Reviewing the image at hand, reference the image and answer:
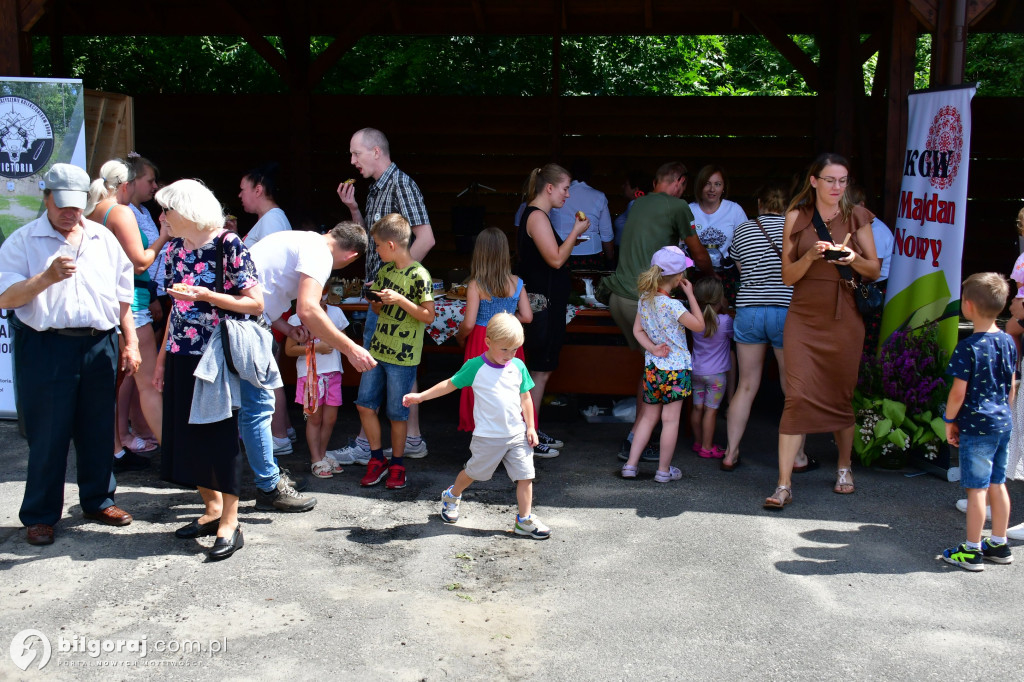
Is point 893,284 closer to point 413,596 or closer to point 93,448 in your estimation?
point 413,596

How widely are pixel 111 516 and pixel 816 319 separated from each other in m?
3.81

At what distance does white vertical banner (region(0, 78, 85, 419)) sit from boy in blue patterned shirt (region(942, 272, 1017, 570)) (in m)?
5.35

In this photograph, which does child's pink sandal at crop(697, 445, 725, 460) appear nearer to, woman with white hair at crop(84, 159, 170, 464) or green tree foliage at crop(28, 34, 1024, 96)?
woman with white hair at crop(84, 159, 170, 464)

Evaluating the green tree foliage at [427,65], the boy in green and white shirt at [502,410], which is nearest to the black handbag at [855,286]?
the boy in green and white shirt at [502,410]

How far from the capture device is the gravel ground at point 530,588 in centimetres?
349

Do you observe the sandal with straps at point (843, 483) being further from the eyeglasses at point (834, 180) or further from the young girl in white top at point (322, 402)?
the young girl in white top at point (322, 402)

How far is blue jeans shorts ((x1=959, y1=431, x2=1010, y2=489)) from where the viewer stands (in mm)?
4344

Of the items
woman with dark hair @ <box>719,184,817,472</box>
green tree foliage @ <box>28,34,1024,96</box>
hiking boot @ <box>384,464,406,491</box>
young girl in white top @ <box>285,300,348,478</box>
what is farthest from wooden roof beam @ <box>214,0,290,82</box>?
woman with dark hair @ <box>719,184,817,472</box>

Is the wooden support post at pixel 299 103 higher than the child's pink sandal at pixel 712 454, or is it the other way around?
the wooden support post at pixel 299 103

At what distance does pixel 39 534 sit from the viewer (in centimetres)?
446

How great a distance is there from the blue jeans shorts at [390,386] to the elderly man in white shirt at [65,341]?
→ 4.16 ft

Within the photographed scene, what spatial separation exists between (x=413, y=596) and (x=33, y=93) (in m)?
4.30

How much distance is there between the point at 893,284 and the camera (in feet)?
19.7

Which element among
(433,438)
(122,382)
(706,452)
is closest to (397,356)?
(433,438)
